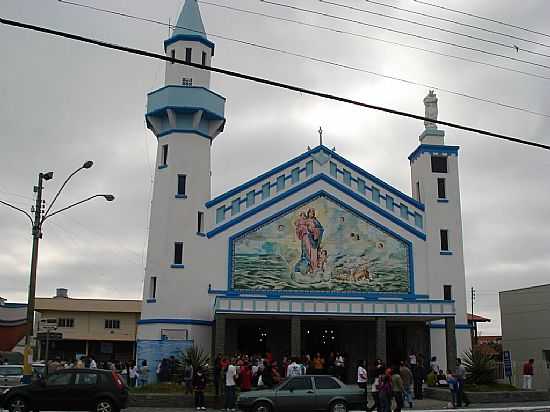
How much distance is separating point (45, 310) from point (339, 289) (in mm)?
34551

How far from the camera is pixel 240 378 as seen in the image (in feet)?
89.7

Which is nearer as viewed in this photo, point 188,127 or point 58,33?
point 58,33

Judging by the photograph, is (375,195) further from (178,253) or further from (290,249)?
(178,253)

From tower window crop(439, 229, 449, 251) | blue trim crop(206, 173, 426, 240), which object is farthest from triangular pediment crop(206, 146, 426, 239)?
tower window crop(439, 229, 449, 251)

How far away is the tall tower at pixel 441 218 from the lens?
41.4 m

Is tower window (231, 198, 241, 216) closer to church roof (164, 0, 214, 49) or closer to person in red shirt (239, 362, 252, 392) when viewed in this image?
church roof (164, 0, 214, 49)

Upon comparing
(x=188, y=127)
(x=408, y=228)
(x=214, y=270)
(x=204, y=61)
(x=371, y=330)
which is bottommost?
(x=371, y=330)

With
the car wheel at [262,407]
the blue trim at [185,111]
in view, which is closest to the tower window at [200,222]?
the blue trim at [185,111]

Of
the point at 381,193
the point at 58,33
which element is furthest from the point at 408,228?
the point at 58,33

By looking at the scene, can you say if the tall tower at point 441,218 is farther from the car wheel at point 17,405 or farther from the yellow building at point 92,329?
the yellow building at point 92,329

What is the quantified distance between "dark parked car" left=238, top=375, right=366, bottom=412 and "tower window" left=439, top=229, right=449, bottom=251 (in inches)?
842

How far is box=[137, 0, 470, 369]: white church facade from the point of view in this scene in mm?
38875

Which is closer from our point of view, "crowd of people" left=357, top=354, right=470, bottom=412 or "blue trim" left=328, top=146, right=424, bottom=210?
"crowd of people" left=357, top=354, right=470, bottom=412

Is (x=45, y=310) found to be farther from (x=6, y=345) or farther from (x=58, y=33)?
(x=58, y=33)
